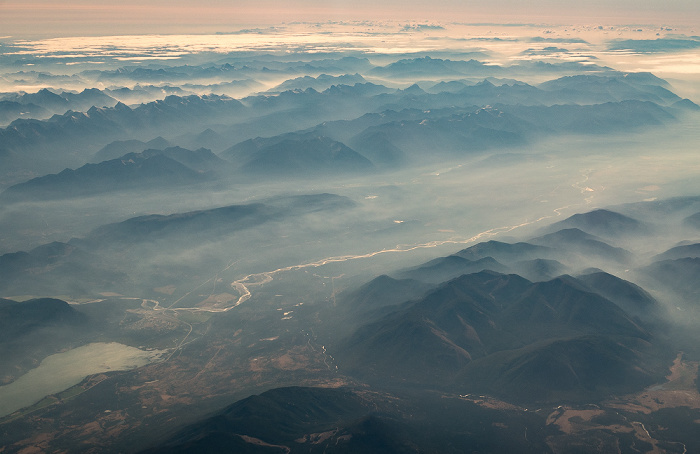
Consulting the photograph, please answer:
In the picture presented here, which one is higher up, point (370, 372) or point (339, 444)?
point (339, 444)

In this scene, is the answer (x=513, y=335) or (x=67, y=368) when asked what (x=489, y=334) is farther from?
(x=67, y=368)

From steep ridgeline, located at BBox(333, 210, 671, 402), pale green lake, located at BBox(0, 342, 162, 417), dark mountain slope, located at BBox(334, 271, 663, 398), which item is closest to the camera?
steep ridgeline, located at BBox(333, 210, 671, 402)

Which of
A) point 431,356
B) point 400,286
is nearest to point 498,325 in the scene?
point 431,356

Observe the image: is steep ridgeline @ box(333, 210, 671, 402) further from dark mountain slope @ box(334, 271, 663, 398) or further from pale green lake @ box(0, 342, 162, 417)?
pale green lake @ box(0, 342, 162, 417)

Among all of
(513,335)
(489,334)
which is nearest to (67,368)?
(489,334)

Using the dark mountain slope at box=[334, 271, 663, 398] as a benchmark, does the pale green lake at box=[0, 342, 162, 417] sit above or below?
Result: below

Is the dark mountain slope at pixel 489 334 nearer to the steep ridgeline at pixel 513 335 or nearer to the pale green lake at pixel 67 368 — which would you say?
the steep ridgeline at pixel 513 335

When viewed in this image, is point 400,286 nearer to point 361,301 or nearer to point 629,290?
point 361,301

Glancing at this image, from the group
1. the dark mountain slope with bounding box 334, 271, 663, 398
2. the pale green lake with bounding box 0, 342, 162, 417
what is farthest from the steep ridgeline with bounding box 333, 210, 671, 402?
the pale green lake with bounding box 0, 342, 162, 417
